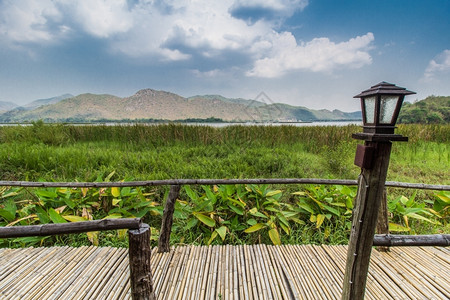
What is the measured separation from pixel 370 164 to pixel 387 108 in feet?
0.87

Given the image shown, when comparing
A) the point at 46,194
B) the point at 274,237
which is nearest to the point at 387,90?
the point at 274,237

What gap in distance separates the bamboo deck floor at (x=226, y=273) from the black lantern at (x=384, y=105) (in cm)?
138

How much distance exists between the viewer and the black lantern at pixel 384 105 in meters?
0.91

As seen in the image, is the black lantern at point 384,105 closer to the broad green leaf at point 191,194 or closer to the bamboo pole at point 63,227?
the bamboo pole at point 63,227

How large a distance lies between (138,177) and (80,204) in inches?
51.7

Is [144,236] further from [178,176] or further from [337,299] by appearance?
[178,176]

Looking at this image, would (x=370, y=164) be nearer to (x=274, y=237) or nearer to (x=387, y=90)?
(x=387, y=90)

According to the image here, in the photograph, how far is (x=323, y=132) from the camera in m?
7.86

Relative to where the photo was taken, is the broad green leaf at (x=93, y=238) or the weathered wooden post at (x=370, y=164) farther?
the broad green leaf at (x=93, y=238)

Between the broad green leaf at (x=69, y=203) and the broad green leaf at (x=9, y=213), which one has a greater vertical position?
the broad green leaf at (x=69, y=203)

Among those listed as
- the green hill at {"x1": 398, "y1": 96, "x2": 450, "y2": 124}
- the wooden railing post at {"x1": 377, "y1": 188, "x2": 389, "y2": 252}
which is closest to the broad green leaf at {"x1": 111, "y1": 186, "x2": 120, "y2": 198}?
the wooden railing post at {"x1": 377, "y1": 188, "x2": 389, "y2": 252}

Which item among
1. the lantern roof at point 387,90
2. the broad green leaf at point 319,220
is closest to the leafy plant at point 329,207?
the broad green leaf at point 319,220

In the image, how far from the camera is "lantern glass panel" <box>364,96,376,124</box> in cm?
96

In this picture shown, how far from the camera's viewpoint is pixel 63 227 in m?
1.16
